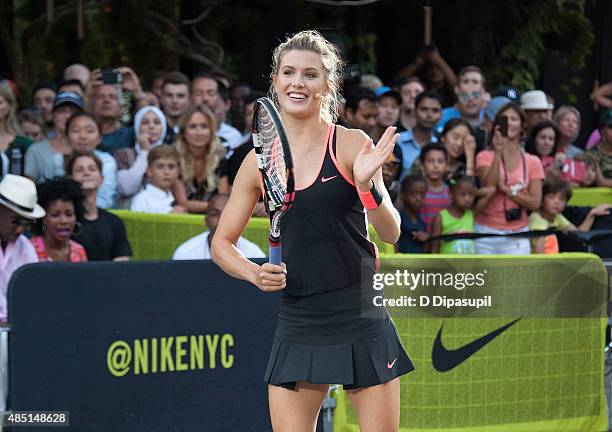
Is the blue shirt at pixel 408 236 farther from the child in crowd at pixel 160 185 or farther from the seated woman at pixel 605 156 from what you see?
the seated woman at pixel 605 156

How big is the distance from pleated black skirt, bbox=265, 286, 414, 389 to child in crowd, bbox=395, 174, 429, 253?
3956 mm

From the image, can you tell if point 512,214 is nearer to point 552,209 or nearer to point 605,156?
point 552,209

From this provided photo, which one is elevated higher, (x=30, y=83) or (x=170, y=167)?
(x=30, y=83)

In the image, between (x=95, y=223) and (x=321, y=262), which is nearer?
(x=321, y=262)

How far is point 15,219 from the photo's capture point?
282 inches

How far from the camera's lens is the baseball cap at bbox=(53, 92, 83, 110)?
9.45m

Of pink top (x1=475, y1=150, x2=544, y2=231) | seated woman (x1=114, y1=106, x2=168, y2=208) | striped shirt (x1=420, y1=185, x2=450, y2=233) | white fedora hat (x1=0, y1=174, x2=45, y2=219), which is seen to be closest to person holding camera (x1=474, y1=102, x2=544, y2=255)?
pink top (x1=475, y1=150, x2=544, y2=231)

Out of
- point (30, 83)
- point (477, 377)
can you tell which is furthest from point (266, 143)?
point (30, 83)

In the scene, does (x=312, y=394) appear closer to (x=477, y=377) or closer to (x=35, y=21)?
(x=477, y=377)

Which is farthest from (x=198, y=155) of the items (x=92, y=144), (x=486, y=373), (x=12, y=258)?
(x=486, y=373)

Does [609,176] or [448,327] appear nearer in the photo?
[448,327]

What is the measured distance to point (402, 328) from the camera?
665 centimetres

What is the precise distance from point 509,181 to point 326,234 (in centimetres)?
478

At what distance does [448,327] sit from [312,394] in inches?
84.9
